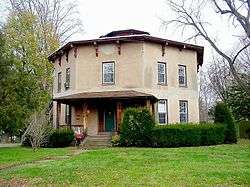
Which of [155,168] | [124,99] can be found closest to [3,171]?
[155,168]

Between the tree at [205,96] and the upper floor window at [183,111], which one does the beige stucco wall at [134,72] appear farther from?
the tree at [205,96]

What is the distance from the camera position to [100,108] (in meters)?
31.2

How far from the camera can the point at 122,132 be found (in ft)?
86.5

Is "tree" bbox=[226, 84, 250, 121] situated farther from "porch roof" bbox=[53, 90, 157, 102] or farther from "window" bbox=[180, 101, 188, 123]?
"porch roof" bbox=[53, 90, 157, 102]

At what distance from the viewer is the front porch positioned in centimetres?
2847

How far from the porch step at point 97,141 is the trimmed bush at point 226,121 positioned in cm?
837

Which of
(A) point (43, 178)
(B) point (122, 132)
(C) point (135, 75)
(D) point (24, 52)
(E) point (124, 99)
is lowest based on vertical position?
(A) point (43, 178)

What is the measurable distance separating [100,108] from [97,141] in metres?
3.63

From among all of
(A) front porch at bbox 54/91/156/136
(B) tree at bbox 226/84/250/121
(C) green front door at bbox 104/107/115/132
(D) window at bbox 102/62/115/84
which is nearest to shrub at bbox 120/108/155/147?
(A) front porch at bbox 54/91/156/136

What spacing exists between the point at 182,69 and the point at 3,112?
1704 centimetres

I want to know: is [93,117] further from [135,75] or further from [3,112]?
[3,112]

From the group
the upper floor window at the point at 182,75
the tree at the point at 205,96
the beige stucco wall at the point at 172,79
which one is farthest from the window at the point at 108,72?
the tree at the point at 205,96

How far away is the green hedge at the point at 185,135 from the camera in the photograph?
26.2m

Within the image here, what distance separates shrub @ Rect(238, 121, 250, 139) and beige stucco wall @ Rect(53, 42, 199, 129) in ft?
26.6
